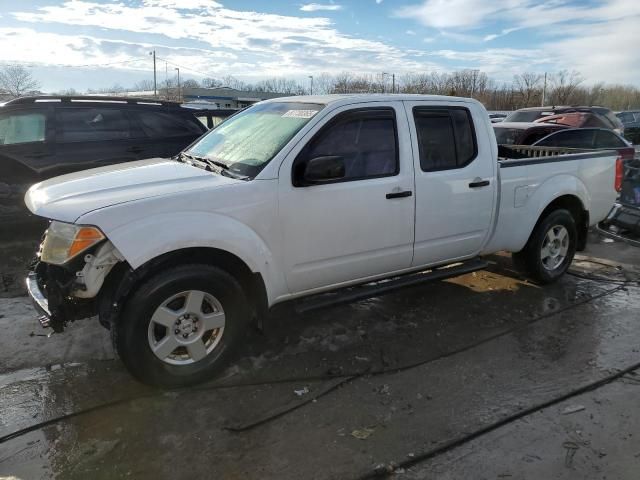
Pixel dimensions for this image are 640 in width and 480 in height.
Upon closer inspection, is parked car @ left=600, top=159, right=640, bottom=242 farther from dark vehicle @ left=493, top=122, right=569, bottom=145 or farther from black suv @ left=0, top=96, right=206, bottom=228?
black suv @ left=0, top=96, right=206, bottom=228

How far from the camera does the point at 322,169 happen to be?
3.39 m

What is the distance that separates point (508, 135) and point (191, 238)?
10.3 meters

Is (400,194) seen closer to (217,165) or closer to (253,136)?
(253,136)

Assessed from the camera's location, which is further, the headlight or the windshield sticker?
the windshield sticker

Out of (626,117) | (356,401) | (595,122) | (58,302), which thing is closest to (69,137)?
(58,302)

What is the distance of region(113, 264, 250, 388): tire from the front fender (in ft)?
0.57

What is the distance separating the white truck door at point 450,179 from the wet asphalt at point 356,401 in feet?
2.31

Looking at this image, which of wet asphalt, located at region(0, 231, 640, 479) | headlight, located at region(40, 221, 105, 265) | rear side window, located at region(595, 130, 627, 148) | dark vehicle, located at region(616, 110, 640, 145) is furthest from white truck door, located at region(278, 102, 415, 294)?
dark vehicle, located at region(616, 110, 640, 145)

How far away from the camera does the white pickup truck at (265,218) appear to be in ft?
9.98

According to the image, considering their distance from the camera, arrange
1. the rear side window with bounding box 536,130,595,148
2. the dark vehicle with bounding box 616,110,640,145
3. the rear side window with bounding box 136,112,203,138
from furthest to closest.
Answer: the dark vehicle with bounding box 616,110,640,145, the rear side window with bounding box 536,130,595,148, the rear side window with bounding box 136,112,203,138

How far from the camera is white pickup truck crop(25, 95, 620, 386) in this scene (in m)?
3.04

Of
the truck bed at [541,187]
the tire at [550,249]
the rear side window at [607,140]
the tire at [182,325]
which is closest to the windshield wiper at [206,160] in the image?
the tire at [182,325]

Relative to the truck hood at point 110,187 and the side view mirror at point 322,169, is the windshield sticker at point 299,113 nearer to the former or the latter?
the side view mirror at point 322,169

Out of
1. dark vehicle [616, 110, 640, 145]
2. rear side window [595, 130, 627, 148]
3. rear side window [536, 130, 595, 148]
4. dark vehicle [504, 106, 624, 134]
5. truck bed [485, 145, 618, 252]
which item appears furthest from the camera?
dark vehicle [616, 110, 640, 145]
